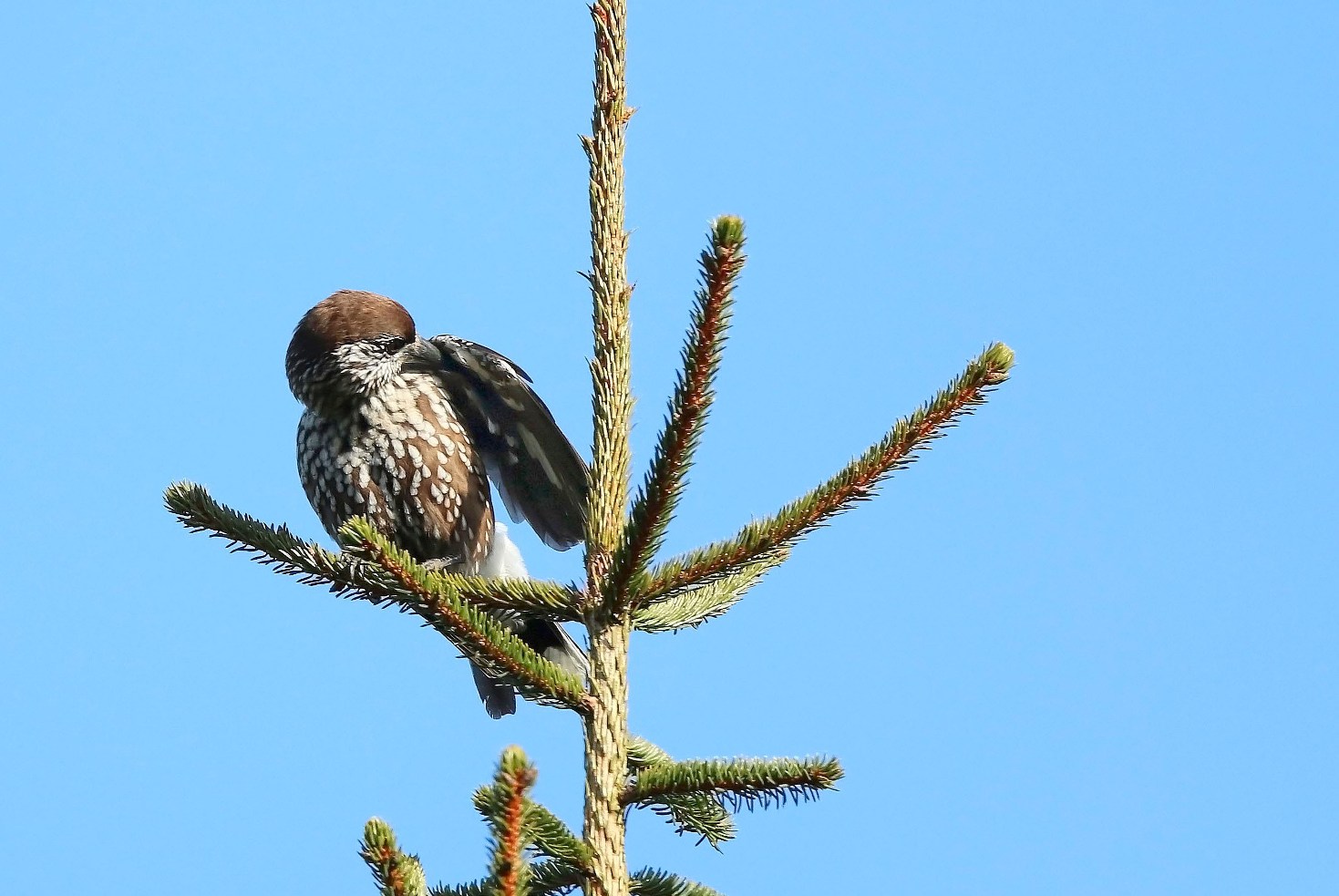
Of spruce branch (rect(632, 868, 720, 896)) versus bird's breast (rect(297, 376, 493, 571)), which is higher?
bird's breast (rect(297, 376, 493, 571))

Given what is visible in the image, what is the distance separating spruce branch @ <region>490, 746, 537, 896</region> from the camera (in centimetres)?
182

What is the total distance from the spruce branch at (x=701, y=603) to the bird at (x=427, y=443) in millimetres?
1840

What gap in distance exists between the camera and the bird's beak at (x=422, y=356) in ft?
17.8

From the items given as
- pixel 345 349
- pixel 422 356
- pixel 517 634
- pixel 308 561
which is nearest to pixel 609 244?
pixel 308 561

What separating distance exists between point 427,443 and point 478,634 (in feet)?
8.85

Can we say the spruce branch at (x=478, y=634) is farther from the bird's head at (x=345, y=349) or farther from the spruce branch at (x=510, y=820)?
the bird's head at (x=345, y=349)

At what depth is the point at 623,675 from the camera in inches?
109

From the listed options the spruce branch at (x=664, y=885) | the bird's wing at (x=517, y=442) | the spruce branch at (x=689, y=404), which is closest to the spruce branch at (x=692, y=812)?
the spruce branch at (x=664, y=885)

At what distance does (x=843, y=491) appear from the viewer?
2.71 m

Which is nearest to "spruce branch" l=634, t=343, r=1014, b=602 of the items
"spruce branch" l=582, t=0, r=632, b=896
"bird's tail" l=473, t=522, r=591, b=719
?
"spruce branch" l=582, t=0, r=632, b=896

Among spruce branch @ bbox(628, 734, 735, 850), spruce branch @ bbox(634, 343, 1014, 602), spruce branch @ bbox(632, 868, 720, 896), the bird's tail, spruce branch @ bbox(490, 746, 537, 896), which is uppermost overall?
the bird's tail

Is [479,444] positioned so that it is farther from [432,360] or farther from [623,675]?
[623,675]

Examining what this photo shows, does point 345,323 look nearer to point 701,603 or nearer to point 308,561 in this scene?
point 308,561

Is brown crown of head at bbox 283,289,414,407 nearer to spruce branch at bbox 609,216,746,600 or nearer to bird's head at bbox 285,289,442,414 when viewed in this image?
bird's head at bbox 285,289,442,414
